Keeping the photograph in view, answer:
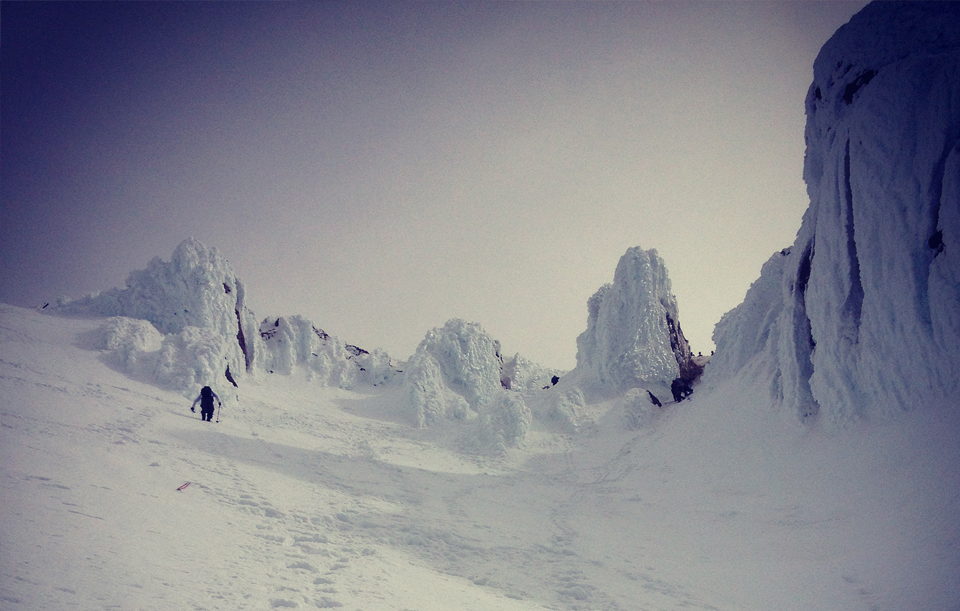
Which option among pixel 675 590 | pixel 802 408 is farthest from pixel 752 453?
pixel 675 590

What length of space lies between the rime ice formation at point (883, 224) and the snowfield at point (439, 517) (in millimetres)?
1184

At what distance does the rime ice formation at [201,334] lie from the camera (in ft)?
79.8

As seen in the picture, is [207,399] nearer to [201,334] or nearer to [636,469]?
[201,334]

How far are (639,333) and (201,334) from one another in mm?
30505

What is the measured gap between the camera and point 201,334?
27609 millimetres

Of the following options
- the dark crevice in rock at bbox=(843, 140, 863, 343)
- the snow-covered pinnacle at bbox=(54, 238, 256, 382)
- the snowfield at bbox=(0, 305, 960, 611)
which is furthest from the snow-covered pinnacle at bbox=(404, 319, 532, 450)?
the dark crevice in rock at bbox=(843, 140, 863, 343)

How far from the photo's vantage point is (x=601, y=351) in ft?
111

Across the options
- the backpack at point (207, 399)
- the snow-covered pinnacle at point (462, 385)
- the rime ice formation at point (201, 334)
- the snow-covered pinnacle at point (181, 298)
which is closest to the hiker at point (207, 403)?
the backpack at point (207, 399)

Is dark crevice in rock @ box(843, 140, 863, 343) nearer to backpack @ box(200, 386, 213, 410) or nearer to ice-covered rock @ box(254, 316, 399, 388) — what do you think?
backpack @ box(200, 386, 213, 410)

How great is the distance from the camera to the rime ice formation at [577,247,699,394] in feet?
104

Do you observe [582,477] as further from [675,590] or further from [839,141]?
[839,141]

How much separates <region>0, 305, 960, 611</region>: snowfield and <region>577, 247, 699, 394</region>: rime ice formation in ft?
39.2

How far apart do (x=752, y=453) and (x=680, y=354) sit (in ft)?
58.4

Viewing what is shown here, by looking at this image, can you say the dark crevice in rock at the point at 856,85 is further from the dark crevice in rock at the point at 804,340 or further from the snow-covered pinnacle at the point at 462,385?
the snow-covered pinnacle at the point at 462,385
